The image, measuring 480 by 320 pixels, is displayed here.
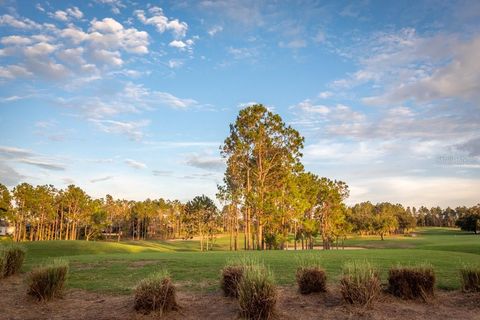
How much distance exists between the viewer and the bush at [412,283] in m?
10.2

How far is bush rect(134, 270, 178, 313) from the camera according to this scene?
30.1 ft

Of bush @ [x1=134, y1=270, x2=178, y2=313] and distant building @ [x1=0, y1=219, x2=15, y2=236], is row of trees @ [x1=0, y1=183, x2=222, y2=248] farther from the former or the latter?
bush @ [x1=134, y1=270, x2=178, y2=313]

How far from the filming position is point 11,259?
1465 centimetres

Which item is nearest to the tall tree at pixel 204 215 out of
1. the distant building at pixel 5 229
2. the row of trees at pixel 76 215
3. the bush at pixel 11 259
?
the row of trees at pixel 76 215

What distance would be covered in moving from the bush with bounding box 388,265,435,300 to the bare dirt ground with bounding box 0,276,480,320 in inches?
12.0

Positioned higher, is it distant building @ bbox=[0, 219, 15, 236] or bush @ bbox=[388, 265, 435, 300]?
distant building @ bbox=[0, 219, 15, 236]

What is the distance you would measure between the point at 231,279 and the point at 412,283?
16.8 ft

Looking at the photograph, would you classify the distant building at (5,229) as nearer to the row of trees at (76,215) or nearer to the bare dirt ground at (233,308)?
the row of trees at (76,215)

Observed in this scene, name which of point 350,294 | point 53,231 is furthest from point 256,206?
point 53,231

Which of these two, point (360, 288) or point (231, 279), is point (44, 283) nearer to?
point (231, 279)

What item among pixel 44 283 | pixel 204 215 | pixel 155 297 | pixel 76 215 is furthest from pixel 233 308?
pixel 76 215

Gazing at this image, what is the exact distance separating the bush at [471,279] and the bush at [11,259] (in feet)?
51.3

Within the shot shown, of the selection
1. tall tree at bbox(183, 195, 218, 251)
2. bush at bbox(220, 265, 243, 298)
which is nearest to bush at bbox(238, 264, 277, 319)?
bush at bbox(220, 265, 243, 298)

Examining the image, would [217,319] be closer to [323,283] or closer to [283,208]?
[323,283]
